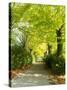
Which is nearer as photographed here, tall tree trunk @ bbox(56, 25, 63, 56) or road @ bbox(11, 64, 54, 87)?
road @ bbox(11, 64, 54, 87)

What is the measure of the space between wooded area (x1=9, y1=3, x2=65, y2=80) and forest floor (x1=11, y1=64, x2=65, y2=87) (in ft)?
0.18

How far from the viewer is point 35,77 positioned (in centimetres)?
253

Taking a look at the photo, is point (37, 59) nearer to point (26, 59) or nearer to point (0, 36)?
point (26, 59)

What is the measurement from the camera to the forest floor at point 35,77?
249 cm

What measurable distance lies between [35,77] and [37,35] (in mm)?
415

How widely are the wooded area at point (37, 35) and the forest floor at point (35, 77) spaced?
56mm

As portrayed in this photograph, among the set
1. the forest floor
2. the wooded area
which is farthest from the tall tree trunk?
the forest floor

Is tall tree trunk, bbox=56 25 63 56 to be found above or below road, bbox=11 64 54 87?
above

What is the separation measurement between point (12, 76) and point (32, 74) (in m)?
0.20

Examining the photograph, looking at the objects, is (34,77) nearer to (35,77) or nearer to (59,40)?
(35,77)

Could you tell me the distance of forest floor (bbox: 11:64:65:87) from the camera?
2.49 m

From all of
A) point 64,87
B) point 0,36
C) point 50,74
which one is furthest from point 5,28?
point 64,87

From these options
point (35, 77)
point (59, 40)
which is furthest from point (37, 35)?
point (35, 77)

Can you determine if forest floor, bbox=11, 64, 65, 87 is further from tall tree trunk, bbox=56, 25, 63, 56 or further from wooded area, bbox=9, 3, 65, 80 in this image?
tall tree trunk, bbox=56, 25, 63, 56
